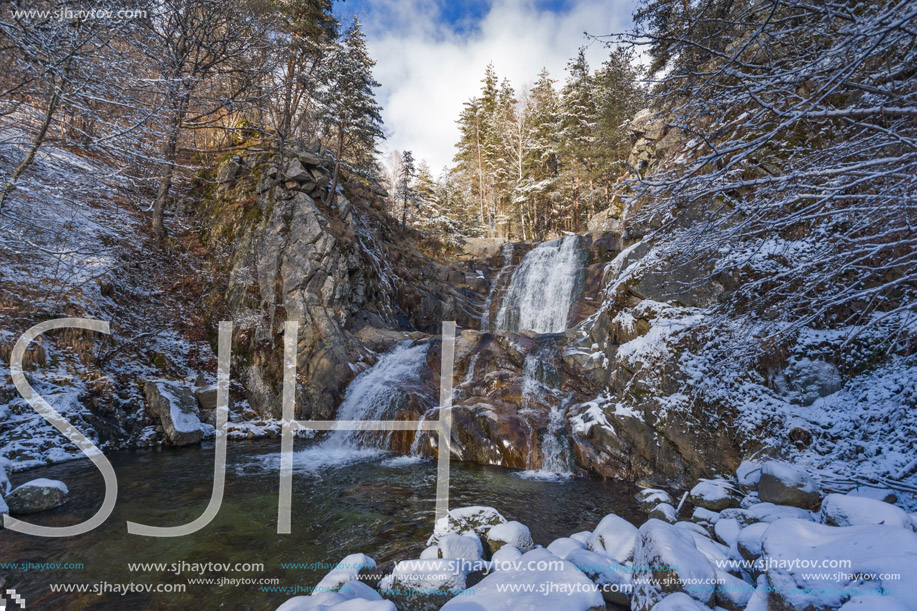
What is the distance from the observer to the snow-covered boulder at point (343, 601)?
2861mm

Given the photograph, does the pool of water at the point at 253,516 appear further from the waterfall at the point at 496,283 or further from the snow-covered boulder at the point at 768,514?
the waterfall at the point at 496,283

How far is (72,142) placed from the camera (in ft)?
13.1

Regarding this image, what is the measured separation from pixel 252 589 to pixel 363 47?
22095mm

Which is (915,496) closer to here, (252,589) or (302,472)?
(252,589)

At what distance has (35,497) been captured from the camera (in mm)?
5406

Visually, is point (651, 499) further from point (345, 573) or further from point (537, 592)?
point (345, 573)

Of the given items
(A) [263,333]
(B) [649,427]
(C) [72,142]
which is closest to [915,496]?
(B) [649,427]

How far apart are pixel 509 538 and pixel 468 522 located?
2.06ft

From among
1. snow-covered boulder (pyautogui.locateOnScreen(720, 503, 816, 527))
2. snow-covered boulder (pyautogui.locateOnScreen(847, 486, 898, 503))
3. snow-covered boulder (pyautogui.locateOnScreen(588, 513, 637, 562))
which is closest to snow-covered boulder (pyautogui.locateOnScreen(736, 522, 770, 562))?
snow-covered boulder (pyautogui.locateOnScreen(720, 503, 816, 527))

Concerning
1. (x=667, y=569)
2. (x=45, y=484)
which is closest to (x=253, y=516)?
(x=45, y=484)

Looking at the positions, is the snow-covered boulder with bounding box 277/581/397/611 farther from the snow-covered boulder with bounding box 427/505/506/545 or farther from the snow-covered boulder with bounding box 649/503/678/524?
the snow-covered boulder with bounding box 649/503/678/524

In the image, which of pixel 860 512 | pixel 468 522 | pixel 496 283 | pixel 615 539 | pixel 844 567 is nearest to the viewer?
pixel 844 567

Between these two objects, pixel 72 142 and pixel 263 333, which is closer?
pixel 72 142

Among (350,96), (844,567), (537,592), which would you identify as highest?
(350,96)
